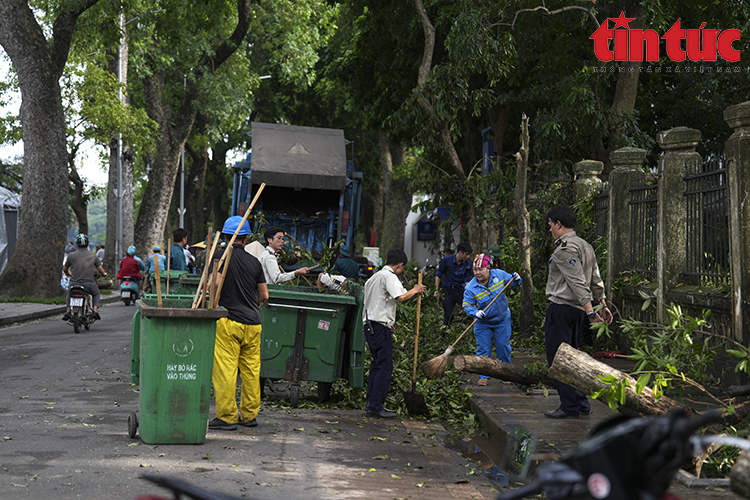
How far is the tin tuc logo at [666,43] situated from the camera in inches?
590

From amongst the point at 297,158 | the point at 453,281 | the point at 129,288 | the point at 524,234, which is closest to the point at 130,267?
the point at 129,288

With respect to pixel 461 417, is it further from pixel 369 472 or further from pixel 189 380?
pixel 189 380

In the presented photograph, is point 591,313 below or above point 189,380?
above

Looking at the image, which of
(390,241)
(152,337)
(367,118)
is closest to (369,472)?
(152,337)

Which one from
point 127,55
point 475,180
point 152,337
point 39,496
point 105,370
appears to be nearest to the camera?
point 39,496

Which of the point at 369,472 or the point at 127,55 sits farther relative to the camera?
the point at 127,55

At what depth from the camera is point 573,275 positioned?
6.77m

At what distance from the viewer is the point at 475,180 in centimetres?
1620

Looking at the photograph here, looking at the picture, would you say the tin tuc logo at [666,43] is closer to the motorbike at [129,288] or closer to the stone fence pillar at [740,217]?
the stone fence pillar at [740,217]

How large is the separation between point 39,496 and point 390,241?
24588 mm

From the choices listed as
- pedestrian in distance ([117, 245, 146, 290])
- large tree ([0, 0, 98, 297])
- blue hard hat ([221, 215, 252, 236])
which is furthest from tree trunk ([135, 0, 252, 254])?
blue hard hat ([221, 215, 252, 236])

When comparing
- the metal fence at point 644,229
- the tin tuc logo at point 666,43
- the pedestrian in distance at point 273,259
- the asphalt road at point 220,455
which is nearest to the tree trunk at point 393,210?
the tin tuc logo at point 666,43

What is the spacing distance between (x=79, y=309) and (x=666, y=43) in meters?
13.0

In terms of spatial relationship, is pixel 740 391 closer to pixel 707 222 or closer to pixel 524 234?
pixel 707 222
